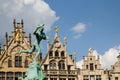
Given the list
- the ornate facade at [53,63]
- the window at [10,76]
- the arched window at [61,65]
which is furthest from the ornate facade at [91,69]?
the window at [10,76]

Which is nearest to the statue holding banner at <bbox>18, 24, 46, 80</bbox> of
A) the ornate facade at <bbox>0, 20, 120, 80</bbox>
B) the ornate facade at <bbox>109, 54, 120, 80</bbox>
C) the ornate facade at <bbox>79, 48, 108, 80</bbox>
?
the ornate facade at <bbox>0, 20, 120, 80</bbox>

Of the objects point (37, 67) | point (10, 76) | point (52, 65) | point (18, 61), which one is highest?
point (18, 61)

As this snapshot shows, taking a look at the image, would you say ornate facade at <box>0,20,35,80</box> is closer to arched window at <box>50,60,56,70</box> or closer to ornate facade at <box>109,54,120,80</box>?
arched window at <box>50,60,56,70</box>

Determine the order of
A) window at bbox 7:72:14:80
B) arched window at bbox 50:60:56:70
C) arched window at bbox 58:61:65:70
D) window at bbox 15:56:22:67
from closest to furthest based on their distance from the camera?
window at bbox 7:72:14:80 < window at bbox 15:56:22:67 < arched window at bbox 50:60:56:70 < arched window at bbox 58:61:65:70

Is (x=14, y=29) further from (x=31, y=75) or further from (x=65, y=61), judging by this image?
(x=31, y=75)

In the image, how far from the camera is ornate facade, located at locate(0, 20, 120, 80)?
5088 cm

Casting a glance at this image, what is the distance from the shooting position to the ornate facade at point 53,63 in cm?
5088

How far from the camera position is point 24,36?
51.9 metres

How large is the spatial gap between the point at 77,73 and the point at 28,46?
283 inches

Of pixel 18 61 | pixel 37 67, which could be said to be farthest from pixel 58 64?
pixel 37 67

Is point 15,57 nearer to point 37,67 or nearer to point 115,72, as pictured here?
point 115,72

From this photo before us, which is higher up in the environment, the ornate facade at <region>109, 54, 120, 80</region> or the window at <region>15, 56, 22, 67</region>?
the window at <region>15, 56, 22, 67</region>

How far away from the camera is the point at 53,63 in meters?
51.4

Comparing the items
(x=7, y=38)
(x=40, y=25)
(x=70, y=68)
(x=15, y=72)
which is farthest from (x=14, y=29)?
(x=40, y=25)
